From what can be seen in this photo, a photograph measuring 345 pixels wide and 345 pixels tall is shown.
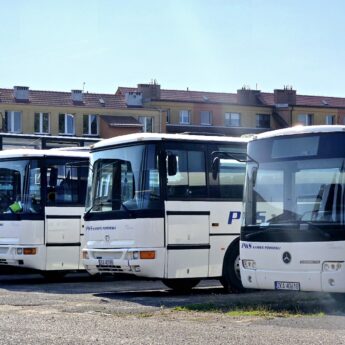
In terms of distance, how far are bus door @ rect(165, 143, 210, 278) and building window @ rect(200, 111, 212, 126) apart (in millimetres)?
68489

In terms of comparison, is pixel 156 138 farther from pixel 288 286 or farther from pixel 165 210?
pixel 288 286

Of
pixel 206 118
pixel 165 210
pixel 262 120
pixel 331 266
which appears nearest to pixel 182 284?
pixel 165 210

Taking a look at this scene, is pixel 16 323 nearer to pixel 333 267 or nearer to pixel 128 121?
pixel 333 267

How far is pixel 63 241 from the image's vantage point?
68.2 ft

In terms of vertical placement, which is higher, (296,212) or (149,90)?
(149,90)

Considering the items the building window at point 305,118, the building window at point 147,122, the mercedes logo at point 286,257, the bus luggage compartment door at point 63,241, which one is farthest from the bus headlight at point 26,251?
the building window at point 305,118

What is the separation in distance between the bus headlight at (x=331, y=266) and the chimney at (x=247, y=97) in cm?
7338

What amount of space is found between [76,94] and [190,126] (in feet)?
35.2

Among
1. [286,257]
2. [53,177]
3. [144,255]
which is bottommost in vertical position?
[144,255]

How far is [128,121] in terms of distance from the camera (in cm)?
7906

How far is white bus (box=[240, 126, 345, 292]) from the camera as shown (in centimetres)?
1365

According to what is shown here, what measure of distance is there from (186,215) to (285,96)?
231 ft

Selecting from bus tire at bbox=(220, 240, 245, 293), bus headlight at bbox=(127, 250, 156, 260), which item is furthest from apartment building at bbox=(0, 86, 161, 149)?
bus headlight at bbox=(127, 250, 156, 260)

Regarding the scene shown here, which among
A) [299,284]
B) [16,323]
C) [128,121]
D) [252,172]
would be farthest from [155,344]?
[128,121]
